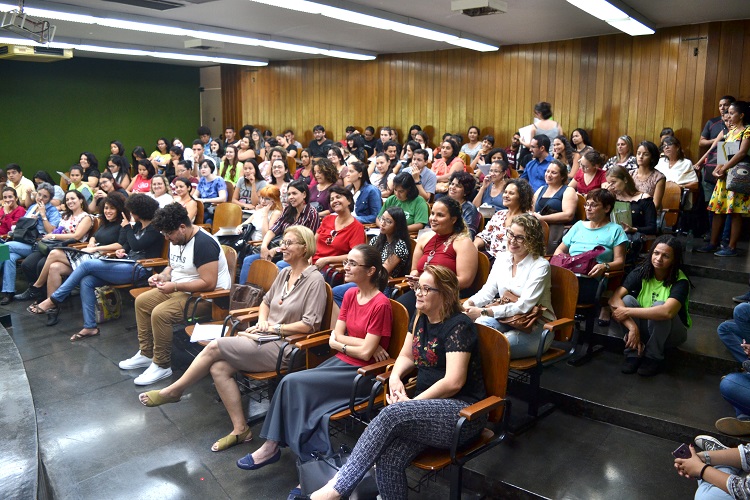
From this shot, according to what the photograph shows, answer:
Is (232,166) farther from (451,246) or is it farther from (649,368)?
(649,368)

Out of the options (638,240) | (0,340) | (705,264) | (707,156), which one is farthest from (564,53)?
(0,340)

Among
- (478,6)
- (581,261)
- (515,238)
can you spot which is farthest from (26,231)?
(581,261)

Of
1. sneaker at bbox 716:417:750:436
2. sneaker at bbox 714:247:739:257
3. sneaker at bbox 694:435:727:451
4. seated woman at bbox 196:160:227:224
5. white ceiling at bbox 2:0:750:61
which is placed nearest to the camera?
sneaker at bbox 694:435:727:451

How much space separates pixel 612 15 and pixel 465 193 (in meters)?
3.10

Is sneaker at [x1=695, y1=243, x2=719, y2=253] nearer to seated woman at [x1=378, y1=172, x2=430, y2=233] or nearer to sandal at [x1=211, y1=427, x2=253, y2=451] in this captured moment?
seated woman at [x1=378, y1=172, x2=430, y2=233]

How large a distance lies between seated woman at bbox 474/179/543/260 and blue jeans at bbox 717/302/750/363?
4.65 ft

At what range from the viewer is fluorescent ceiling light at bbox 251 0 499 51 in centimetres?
596

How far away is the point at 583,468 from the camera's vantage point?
9.27 ft

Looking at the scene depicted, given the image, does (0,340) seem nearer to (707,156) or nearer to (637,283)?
(637,283)

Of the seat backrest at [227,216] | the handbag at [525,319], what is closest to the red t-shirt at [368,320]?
the handbag at [525,319]

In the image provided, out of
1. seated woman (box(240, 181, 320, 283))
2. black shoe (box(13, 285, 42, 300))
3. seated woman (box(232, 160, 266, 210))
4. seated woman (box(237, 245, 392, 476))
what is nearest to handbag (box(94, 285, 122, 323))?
black shoe (box(13, 285, 42, 300))

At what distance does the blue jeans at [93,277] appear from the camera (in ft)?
16.7

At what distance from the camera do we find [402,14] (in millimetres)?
6973

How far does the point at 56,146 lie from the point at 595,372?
12.1 meters
